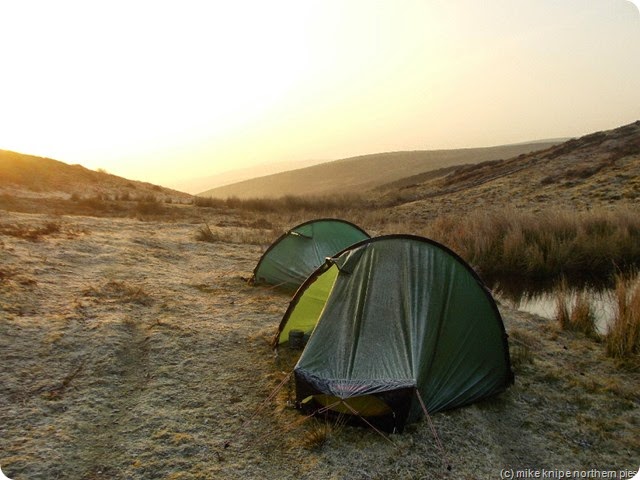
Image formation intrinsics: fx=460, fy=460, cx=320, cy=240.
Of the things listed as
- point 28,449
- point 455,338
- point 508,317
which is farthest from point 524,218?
point 28,449

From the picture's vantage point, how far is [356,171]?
121 metres

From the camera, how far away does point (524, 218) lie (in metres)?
14.9

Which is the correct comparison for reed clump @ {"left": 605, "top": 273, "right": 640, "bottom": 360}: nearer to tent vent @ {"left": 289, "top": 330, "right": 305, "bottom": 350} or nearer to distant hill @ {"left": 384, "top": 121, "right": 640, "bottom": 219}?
tent vent @ {"left": 289, "top": 330, "right": 305, "bottom": 350}

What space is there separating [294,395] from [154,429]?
157cm

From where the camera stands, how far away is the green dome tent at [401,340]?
484 centimetres

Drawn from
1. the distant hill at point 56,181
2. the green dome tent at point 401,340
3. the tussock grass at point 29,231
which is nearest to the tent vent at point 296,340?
the green dome tent at point 401,340

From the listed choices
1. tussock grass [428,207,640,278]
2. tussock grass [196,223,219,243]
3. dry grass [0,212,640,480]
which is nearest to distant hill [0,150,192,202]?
tussock grass [196,223,219,243]

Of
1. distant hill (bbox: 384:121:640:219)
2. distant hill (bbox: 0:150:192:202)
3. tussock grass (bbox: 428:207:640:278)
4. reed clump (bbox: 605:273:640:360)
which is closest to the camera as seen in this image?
reed clump (bbox: 605:273:640:360)

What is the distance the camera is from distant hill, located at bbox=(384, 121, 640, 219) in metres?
20.2

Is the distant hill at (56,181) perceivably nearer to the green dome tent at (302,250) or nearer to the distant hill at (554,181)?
the distant hill at (554,181)

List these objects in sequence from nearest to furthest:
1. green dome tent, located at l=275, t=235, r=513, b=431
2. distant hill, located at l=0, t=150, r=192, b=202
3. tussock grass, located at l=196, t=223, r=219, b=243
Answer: green dome tent, located at l=275, t=235, r=513, b=431, tussock grass, located at l=196, t=223, r=219, b=243, distant hill, located at l=0, t=150, r=192, b=202

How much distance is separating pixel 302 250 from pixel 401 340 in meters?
5.10

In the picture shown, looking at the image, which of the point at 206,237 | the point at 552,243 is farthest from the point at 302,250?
the point at 206,237

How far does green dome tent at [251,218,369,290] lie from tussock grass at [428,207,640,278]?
4381 mm
